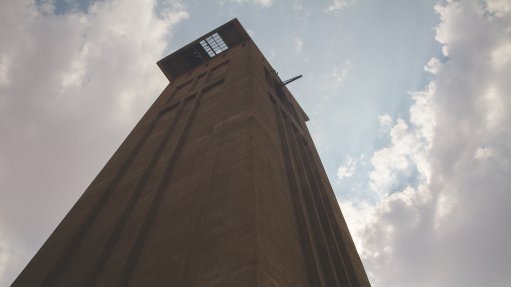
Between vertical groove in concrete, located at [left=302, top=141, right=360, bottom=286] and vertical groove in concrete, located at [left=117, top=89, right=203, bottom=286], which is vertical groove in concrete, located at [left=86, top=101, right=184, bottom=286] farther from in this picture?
vertical groove in concrete, located at [left=302, top=141, right=360, bottom=286]

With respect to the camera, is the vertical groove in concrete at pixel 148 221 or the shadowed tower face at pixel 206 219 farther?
the vertical groove in concrete at pixel 148 221

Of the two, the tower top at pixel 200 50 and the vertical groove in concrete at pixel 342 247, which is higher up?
the tower top at pixel 200 50

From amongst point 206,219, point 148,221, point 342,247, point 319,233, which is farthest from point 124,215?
point 342,247

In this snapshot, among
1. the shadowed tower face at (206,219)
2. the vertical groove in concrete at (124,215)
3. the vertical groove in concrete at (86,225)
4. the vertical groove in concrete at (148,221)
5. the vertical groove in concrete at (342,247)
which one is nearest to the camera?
the shadowed tower face at (206,219)

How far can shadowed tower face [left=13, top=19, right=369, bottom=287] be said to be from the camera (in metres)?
4.82

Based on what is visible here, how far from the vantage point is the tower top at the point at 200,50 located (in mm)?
20031

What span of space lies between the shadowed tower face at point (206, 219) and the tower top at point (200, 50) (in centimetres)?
1024

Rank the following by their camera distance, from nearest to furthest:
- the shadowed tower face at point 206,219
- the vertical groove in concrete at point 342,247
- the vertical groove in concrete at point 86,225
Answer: the shadowed tower face at point 206,219 < the vertical groove in concrete at point 86,225 < the vertical groove in concrete at point 342,247

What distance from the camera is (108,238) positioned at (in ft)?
21.3

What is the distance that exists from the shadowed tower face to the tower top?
33.6ft

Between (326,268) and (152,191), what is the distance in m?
4.00

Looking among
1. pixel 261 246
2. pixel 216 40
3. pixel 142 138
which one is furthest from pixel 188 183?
pixel 216 40

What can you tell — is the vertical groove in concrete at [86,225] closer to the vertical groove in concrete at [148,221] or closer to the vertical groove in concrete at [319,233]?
the vertical groove in concrete at [148,221]

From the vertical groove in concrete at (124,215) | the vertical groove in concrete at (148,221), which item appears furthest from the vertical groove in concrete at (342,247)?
the vertical groove in concrete at (124,215)
